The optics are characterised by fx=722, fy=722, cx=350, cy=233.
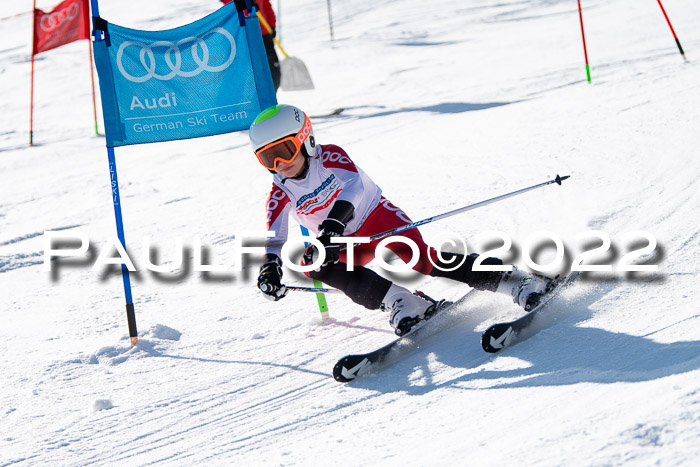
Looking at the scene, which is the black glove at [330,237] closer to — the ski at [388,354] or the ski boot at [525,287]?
the ski at [388,354]

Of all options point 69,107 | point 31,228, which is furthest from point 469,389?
point 69,107

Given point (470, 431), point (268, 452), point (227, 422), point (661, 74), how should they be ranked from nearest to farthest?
point (470, 431) → point (268, 452) → point (227, 422) → point (661, 74)

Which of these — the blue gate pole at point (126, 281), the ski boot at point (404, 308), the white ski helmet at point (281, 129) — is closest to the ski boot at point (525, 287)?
the ski boot at point (404, 308)

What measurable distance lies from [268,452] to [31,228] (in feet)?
15.7

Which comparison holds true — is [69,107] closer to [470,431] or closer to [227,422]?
[227,422]

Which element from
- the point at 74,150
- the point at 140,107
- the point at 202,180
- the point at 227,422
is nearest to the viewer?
the point at 227,422

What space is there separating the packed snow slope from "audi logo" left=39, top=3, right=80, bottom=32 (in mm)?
1604

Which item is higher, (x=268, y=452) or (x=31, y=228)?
(x=268, y=452)

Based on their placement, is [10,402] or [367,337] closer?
[10,402]

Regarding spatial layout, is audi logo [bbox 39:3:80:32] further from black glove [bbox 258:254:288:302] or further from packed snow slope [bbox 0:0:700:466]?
black glove [bbox 258:254:288:302]

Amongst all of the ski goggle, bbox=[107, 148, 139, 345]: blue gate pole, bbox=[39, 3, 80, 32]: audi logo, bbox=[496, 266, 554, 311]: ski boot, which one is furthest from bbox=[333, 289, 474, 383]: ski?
bbox=[39, 3, 80, 32]: audi logo

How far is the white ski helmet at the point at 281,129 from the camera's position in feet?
11.5

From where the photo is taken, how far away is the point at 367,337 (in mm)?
3725

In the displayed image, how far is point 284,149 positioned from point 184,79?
0.93 m
